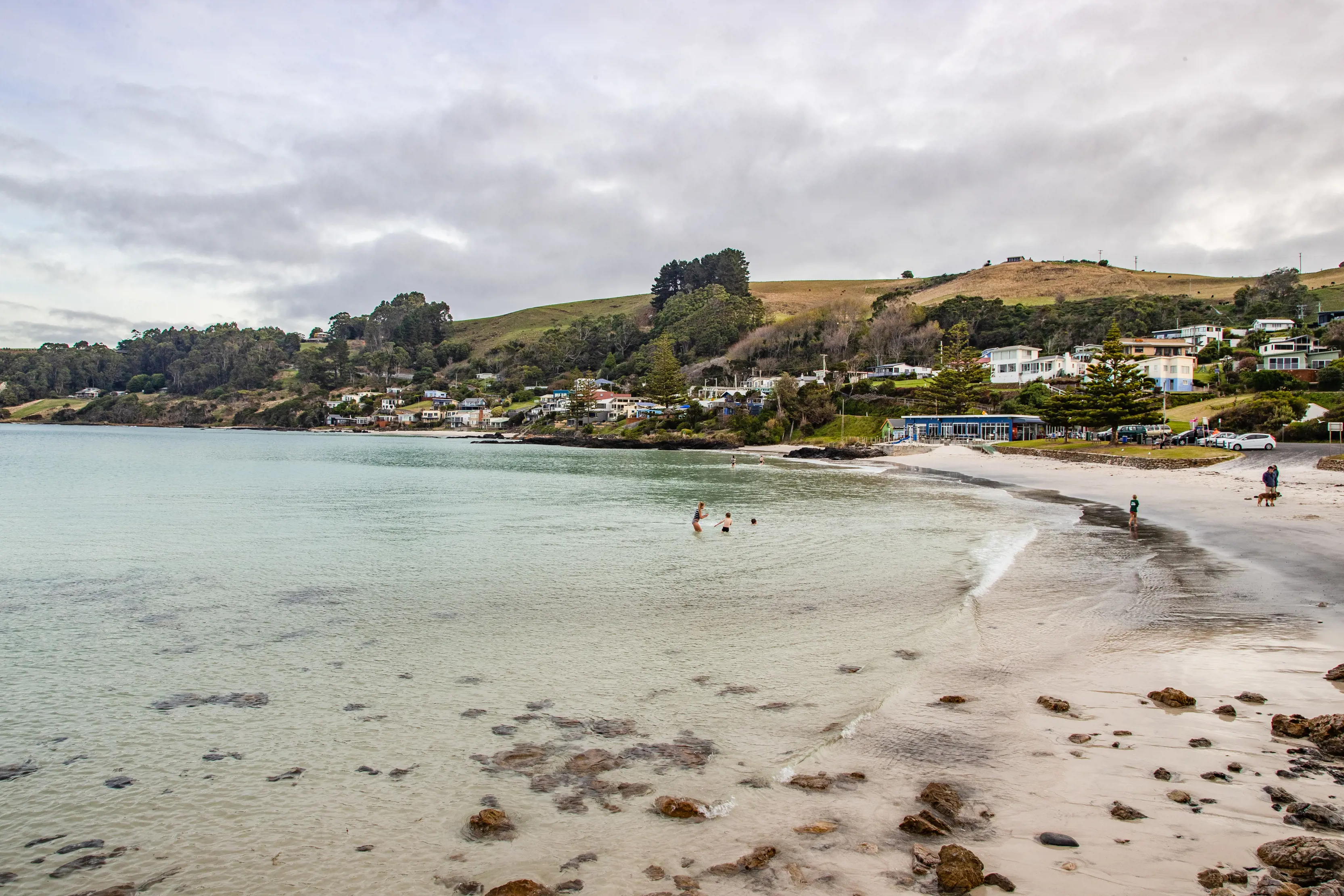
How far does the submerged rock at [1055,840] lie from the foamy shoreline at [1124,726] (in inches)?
2.8

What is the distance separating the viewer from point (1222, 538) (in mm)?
21281

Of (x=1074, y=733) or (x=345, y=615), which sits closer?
(x=1074, y=733)

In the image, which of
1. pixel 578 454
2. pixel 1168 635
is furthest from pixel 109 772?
pixel 578 454

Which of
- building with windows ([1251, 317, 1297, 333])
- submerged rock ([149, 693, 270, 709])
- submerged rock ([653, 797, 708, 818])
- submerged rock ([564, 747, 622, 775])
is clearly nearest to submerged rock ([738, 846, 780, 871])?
submerged rock ([653, 797, 708, 818])

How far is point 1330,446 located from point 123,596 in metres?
56.4

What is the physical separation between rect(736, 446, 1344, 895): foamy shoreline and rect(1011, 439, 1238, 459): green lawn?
3016 cm

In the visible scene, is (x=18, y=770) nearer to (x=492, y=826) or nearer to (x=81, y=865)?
(x=81, y=865)

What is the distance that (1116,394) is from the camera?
2219 inches

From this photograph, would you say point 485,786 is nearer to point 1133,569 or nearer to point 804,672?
point 804,672

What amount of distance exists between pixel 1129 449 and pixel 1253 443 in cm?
805

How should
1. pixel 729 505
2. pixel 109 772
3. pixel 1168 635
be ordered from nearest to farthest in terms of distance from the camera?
pixel 109 772 < pixel 1168 635 < pixel 729 505

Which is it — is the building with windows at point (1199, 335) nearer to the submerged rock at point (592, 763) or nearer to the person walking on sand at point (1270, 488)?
the person walking on sand at point (1270, 488)

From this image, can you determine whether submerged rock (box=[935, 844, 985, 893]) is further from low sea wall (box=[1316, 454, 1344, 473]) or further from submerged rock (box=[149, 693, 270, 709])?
low sea wall (box=[1316, 454, 1344, 473])

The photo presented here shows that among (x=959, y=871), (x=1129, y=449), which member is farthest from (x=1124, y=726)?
(x=1129, y=449)
